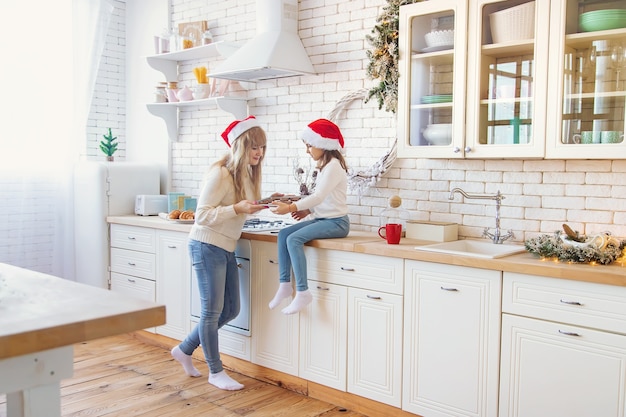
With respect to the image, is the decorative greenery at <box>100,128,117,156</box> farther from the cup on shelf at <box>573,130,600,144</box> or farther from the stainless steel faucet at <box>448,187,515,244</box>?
the cup on shelf at <box>573,130,600,144</box>

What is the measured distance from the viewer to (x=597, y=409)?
2803 mm

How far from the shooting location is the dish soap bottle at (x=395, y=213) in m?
4.04

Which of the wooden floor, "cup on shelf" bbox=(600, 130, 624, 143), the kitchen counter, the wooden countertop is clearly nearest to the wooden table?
the wooden countertop

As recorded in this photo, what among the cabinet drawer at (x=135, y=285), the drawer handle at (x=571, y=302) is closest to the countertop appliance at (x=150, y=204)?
the cabinet drawer at (x=135, y=285)

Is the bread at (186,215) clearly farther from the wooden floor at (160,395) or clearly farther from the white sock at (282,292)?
the white sock at (282,292)

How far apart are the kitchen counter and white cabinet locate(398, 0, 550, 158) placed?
0.52 m

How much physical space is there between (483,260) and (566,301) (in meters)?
0.40

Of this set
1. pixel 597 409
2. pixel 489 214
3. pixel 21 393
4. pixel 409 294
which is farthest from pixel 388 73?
pixel 21 393

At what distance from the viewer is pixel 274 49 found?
4.37m

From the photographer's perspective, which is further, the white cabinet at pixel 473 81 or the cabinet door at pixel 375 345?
the cabinet door at pixel 375 345

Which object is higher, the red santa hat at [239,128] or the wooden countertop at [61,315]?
the red santa hat at [239,128]

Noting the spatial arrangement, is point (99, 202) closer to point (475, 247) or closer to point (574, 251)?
point (475, 247)

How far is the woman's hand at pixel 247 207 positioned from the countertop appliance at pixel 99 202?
1915 mm

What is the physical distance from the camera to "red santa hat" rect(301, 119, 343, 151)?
387cm
